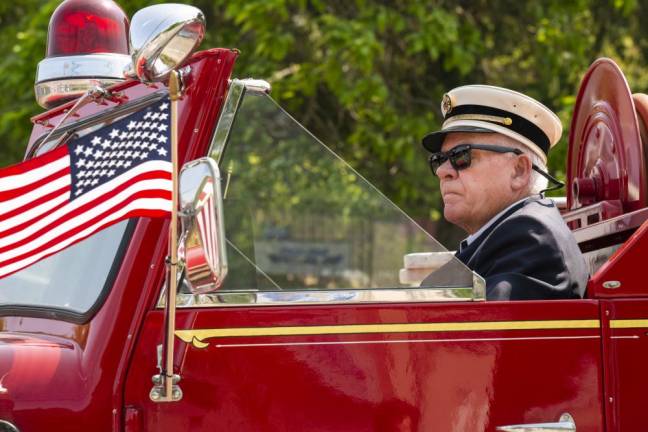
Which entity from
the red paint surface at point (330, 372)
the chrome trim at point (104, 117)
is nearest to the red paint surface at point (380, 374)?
the red paint surface at point (330, 372)

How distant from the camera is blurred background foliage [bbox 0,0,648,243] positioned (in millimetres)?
8477

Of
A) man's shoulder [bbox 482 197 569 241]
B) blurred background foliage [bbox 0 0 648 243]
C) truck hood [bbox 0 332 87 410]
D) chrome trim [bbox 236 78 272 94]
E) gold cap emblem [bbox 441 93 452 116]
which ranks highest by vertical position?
blurred background foliage [bbox 0 0 648 243]

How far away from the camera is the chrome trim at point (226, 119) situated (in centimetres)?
269

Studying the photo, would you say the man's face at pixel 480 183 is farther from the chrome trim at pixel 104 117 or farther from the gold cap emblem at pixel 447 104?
the chrome trim at pixel 104 117

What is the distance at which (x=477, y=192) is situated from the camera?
125 inches

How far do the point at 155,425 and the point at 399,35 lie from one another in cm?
722

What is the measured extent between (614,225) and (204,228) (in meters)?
1.35

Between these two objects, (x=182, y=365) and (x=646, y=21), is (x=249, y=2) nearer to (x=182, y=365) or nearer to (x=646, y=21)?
(x=646, y=21)

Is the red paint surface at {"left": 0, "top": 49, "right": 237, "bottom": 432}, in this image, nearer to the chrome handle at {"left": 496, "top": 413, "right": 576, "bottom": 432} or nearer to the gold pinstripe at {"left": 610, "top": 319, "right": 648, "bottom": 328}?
the chrome handle at {"left": 496, "top": 413, "right": 576, "bottom": 432}

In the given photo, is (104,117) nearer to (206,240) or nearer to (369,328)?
(206,240)

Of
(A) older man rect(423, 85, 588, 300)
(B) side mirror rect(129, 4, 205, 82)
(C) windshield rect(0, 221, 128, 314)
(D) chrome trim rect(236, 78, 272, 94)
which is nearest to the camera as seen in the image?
(B) side mirror rect(129, 4, 205, 82)

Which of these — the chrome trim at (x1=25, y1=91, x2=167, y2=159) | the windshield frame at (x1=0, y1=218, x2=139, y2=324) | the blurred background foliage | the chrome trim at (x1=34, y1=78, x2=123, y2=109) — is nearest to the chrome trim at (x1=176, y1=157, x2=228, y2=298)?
the windshield frame at (x1=0, y1=218, x2=139, y2=324)

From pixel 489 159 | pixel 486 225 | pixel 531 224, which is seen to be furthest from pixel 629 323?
pixel 489 159

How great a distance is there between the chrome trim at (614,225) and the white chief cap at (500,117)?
268 millimetres
